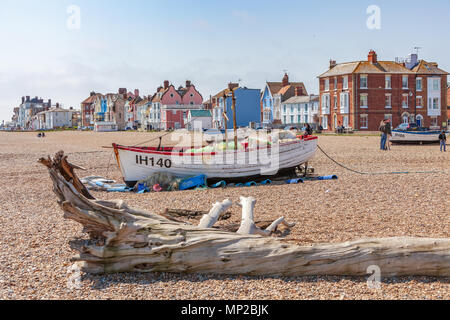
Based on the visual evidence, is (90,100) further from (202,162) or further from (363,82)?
(202,162)

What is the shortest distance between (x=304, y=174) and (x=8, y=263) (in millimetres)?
12071

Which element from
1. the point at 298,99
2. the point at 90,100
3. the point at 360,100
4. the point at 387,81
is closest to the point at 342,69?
the point at 360,100

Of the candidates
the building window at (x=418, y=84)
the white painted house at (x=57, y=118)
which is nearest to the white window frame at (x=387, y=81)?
the building window at (x=418, y=84)

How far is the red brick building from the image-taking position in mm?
64188

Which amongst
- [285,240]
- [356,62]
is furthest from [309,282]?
[356,62]

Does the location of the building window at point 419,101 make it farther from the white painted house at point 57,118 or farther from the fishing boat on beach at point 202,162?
the white painted house at point 57,118

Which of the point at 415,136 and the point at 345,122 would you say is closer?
the point at 415,136

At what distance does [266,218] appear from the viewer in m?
9.55

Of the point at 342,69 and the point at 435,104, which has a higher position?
the point at 342,69

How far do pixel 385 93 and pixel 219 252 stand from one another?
63.2 meters

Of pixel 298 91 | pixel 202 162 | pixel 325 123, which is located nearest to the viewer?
pixel 202 162

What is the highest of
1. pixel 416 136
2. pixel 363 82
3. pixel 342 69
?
pixel 342 69

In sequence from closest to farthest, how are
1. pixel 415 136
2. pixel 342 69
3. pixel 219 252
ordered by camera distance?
pixel 219 252 → pixel 415 136 → pixel 342 69

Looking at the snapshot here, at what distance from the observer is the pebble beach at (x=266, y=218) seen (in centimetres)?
568
